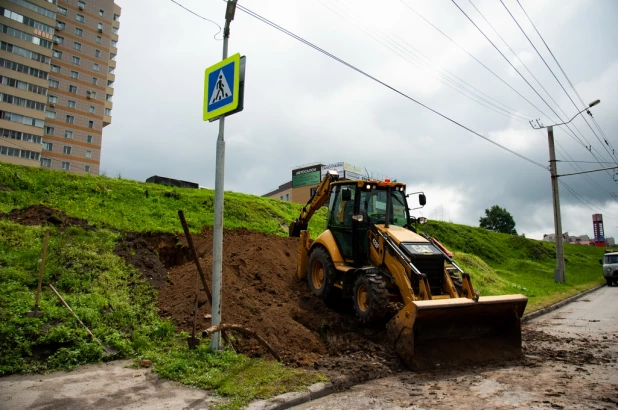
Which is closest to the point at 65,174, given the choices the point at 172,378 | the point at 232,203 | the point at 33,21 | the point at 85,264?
the point at 232,203

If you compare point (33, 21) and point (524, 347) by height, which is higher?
point (33, 21)

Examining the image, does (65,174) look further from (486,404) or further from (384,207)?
(486,404)

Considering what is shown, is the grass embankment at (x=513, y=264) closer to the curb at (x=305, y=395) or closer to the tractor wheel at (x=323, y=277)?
the tractor wheel at (x=323, y=277)

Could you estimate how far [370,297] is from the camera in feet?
24.3

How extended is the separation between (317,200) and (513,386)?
6.21m

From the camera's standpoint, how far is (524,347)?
8219mm

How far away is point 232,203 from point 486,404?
1434 centimetres

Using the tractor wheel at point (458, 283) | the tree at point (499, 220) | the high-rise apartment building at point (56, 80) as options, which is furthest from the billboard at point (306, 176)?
the tractor wheel at point (458, 283)

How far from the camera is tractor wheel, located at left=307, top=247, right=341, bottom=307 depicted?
29.8 ft

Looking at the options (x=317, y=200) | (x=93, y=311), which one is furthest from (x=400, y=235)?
(x=93, y=311)

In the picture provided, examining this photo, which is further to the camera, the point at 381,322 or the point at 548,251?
the point at 548,251

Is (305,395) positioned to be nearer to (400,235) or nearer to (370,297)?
(370,297)

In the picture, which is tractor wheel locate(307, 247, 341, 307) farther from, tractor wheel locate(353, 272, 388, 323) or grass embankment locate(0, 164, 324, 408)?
grass embankment locate(0, 164, 324, 408)

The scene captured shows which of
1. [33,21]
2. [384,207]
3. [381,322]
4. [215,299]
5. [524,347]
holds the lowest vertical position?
[524,347]
